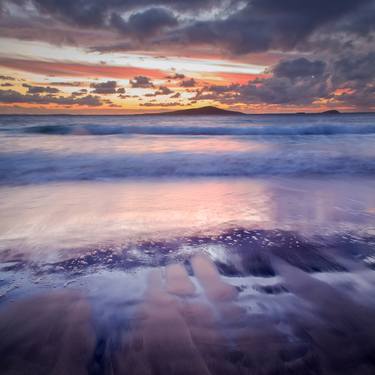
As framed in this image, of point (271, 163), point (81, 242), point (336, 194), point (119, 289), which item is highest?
point (119, 289)

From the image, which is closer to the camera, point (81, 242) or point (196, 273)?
point (196, 273)

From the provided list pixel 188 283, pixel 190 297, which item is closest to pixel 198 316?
pixel 190 297

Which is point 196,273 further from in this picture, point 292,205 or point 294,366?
point 292,205

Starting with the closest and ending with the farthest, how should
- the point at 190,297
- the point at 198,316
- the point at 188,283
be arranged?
the point at 198,316 → the point at 190,297 → the point at 188,283

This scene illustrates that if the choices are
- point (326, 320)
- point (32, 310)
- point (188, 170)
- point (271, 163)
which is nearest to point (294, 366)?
point (326, 320)

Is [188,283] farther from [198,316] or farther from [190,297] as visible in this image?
[198,316]

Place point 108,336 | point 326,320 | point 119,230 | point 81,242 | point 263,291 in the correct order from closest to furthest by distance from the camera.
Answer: point 108,336 < point 326,320 < point 263,291 < point 81,242 < point 119,230

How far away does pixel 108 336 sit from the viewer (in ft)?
5.32

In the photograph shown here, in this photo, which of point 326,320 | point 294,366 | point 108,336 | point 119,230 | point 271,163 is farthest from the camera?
point 271,163

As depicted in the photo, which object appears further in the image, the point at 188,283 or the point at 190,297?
the point at 188,283

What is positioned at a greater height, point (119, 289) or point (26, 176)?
point (119, 289)

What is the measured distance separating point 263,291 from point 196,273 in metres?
0.49

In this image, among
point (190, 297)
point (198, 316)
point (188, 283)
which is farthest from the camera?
point (188, 283)

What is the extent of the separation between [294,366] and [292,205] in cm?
288
